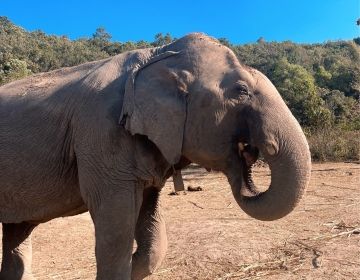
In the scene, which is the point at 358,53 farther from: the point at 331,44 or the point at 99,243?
the point at 99,243

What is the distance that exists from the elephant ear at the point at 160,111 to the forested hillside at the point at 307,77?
1.64 metres

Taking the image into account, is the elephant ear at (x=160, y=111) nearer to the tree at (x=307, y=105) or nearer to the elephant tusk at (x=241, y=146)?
the elephant tusk at (x=241, y=146)

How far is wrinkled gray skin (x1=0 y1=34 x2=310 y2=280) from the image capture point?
308cm

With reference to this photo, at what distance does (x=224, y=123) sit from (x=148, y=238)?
1.36 m

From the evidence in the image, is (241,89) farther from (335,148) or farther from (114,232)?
(335,148)

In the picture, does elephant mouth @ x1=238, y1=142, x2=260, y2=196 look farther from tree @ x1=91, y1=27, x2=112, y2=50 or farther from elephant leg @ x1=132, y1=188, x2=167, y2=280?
tree @ x1=91, y1=27, x2=112, y2=50

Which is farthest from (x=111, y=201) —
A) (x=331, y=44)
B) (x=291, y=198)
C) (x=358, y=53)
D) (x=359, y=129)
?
(x=331, y=44)

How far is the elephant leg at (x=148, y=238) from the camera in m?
3.91

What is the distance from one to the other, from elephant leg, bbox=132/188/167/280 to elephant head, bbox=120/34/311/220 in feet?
2.80

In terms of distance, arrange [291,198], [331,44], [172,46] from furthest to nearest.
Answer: [331,44] → [172,46] → [291,198]

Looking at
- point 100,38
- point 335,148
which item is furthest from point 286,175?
point 100,38

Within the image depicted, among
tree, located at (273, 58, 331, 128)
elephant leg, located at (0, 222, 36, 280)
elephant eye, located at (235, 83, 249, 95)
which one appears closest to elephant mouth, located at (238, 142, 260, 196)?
elephant eye, located at (235, 83, 249, 95)

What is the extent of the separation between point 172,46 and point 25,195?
5.16 feet

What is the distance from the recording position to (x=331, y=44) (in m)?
67.7
